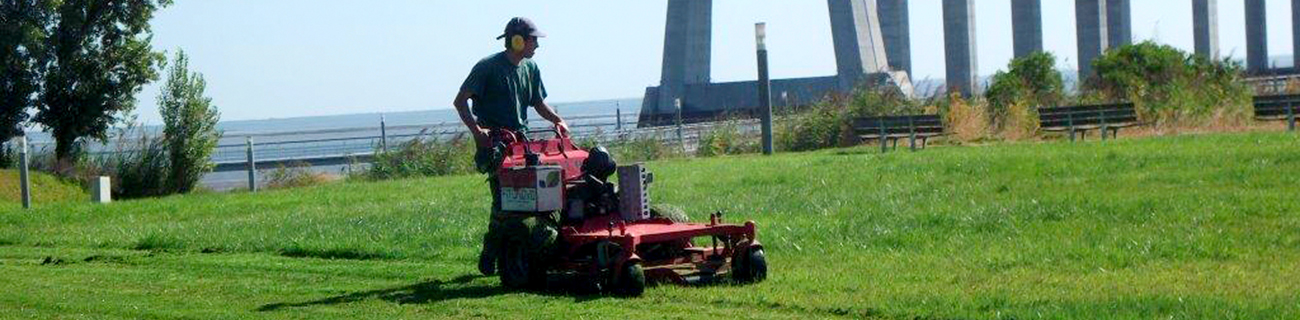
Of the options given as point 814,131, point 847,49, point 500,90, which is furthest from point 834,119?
point 500,90

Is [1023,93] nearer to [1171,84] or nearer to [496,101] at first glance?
[1171,84]

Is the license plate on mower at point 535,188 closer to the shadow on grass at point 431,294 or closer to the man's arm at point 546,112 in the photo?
the shadow on grass at point 431,294

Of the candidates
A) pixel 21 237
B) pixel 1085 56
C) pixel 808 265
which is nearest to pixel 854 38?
pixel 1085 56

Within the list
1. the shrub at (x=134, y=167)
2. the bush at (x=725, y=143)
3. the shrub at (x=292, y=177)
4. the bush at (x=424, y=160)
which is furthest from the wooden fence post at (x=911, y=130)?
the shrub at (x=134, y=167)

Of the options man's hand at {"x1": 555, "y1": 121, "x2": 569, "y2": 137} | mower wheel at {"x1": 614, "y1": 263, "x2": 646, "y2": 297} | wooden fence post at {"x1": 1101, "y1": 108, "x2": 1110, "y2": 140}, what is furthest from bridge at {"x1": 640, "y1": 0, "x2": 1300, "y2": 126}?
mower wheel at {"x1": 614, "y1": 263, "x2": 646, "y2": 297}

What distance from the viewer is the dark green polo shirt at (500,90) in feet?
41.4

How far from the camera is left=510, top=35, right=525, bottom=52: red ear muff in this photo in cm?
1245

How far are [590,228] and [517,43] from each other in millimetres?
1334

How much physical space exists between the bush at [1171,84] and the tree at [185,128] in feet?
55.2

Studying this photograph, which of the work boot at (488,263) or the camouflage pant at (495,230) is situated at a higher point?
the camouflage pant at (495,230)

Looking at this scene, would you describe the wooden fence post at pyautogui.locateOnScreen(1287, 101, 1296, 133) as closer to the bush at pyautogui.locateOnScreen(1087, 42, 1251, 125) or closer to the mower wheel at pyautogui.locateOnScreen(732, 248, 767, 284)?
the bush at pyautogui.locateOnScreen(1087, 42, 1251, 125)

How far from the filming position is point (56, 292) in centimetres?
1316

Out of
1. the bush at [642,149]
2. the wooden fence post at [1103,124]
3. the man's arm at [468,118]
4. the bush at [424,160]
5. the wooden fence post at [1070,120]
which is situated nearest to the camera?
the man's arm at [468,118]

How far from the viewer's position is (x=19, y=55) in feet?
106
